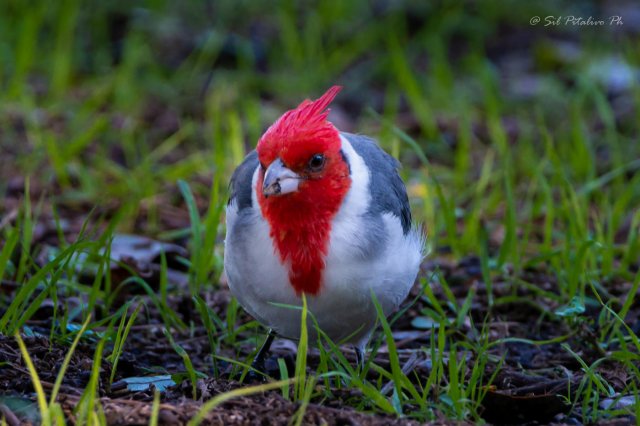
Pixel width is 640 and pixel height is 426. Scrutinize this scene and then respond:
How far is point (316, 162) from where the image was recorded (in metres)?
3.26

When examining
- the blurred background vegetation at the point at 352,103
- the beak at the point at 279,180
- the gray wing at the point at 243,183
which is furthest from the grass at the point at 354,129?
the beak at the point at 279,180

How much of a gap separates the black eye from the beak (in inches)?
2.4

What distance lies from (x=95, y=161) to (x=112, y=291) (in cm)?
159

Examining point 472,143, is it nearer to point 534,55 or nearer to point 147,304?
point 534,55

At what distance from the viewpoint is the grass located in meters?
3.46

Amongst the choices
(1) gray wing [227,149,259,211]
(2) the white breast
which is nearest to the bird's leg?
(2) the white breast

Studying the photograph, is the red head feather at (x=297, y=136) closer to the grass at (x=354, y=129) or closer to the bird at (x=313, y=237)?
the bird at (x=313, y=237)

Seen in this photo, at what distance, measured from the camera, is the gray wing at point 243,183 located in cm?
341

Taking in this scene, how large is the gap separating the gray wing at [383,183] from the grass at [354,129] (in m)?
0.29

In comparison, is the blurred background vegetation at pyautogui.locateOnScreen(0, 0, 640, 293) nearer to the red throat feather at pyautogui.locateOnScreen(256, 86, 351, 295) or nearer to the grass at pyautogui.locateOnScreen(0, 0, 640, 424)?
the grass at pyautogui.locateOnScreen(0, 0, 640, 424)

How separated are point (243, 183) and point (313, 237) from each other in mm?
408

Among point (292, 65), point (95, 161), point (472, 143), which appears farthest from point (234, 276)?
point (292, 65)

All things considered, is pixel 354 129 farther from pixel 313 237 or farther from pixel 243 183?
pixel 313 237

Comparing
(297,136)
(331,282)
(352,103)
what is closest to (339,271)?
(331,282)
